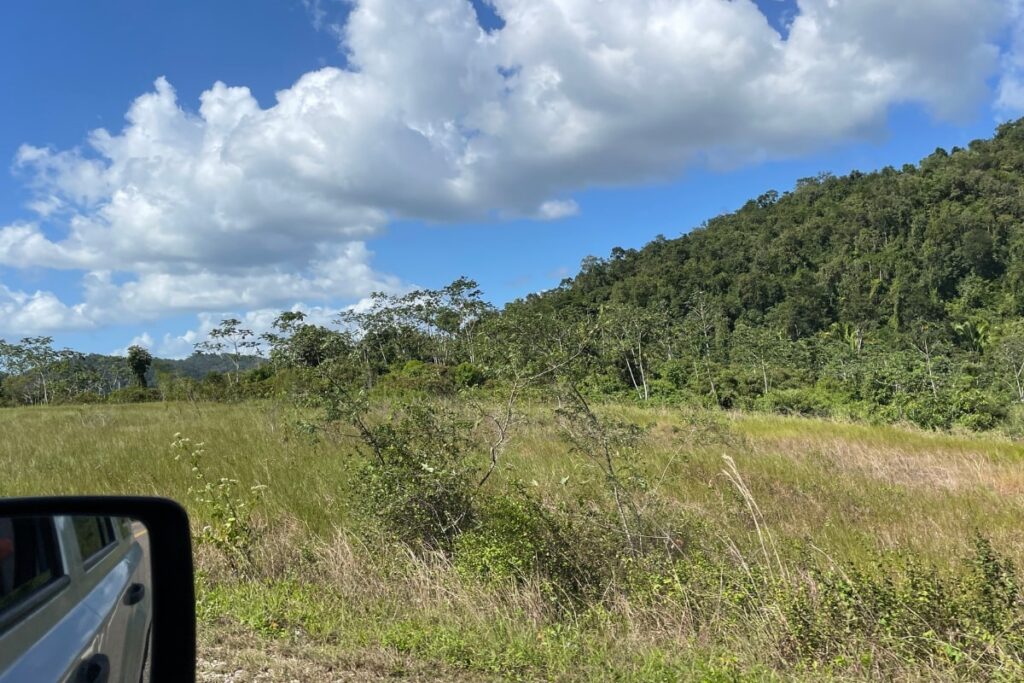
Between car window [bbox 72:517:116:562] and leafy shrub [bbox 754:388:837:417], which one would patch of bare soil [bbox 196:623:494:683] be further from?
leafy shrub [bbox 754:388:837:417]

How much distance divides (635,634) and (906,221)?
338 feet

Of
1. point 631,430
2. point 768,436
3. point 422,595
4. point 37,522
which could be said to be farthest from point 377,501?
point 768,436

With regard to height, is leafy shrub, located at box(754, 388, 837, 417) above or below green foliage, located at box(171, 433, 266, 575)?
below

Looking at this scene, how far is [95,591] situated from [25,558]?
227mm

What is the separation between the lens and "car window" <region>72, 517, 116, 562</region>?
1.80 meters

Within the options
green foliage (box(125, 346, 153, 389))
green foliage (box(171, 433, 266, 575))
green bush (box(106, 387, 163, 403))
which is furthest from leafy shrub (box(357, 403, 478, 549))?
green foliage (box(125, 346, 153, 389))

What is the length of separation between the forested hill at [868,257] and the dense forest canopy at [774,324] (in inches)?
10.7

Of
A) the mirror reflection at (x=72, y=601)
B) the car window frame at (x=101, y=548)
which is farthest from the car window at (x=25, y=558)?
the car window frame at (x=101, y=548)

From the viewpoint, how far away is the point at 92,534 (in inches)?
73.3

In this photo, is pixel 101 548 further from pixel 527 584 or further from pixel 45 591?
pixel 527 584

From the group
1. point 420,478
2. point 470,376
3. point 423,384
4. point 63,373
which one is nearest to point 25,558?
point 420,478

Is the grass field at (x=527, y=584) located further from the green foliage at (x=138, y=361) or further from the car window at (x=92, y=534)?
the green foliage at (x=138, y=361)

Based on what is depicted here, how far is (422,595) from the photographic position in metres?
4.87

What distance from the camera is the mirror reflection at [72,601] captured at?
1.30 m
